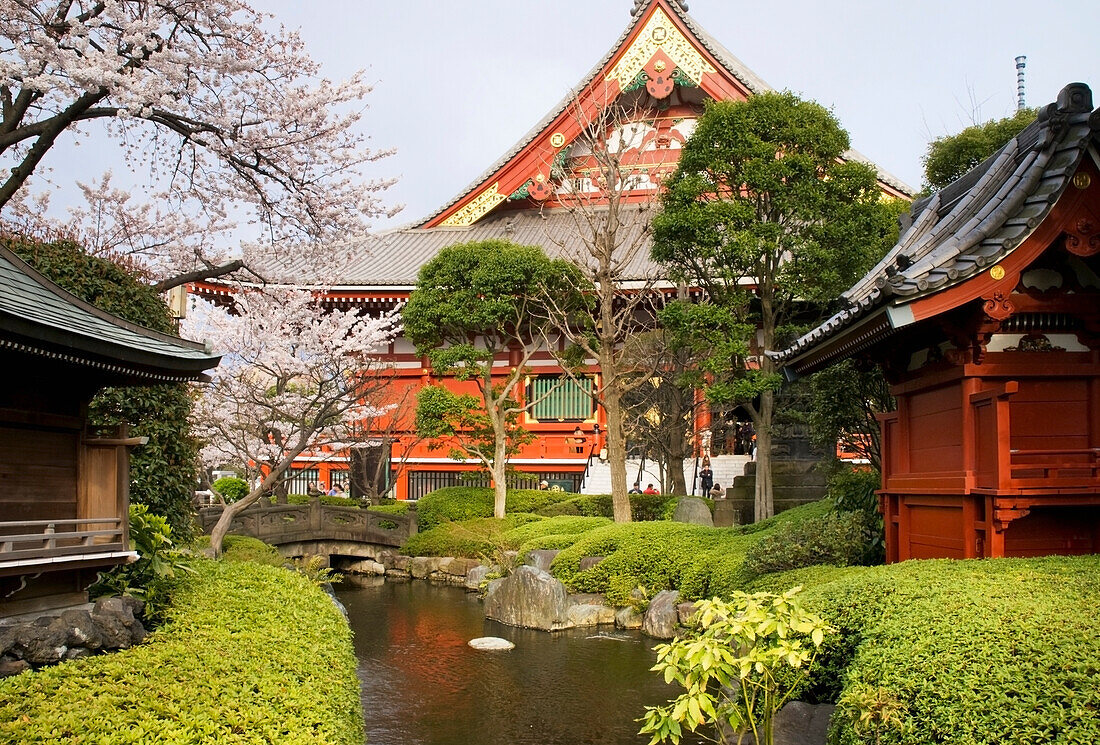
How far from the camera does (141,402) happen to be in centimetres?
1093

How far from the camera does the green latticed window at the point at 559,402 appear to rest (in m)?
26.2

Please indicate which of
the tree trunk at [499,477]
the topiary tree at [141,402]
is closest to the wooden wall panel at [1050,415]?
the topiary tree at [141,402]

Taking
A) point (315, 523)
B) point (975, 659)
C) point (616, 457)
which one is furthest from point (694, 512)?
point (975, 659)

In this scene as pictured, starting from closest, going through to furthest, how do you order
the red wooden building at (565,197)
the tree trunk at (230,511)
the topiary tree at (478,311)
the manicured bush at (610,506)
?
the tree trunk at (230,511) → the manicured bush at (610,506) → the topiary tree at (478,311) → the red wooden building at (565,197)

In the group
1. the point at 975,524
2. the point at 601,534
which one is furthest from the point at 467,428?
the point at 975,524

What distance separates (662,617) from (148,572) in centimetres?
788

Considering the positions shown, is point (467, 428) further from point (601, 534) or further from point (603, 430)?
point (601, 534)

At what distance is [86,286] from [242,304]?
11.9m

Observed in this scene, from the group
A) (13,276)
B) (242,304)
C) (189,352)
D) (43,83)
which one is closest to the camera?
(13,276)

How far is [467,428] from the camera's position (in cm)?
2598

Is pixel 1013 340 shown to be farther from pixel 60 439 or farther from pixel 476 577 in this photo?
pixel 476 577

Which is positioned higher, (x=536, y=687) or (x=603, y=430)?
(x=603, y=430)

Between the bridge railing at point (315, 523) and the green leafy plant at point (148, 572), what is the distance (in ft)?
38.2

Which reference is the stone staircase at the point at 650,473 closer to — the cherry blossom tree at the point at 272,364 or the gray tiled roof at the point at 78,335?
the cherry blossom tree at the point at 272,364
